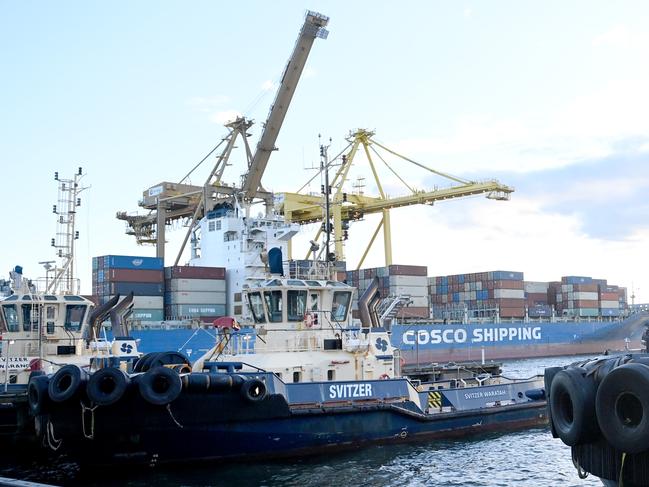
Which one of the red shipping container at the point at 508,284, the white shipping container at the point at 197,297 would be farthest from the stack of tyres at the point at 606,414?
the red shipping container at the point at 508,284

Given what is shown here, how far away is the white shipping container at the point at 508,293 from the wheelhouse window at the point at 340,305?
123ft

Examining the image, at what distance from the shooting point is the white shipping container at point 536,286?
6131 centimetres

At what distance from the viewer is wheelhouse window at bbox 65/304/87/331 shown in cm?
1719

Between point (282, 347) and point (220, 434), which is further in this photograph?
point (282, 347)

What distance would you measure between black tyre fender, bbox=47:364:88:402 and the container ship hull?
73.1 feet

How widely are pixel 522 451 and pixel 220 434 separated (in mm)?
6662

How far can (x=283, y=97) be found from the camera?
40469 mm

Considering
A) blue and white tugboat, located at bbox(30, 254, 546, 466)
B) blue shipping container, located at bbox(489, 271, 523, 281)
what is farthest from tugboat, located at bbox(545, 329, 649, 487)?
blue shipping container, located at bbox(489, 271, 523, 281)

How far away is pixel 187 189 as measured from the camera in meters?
47.4

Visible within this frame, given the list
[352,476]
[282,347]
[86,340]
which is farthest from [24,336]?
[352,476]

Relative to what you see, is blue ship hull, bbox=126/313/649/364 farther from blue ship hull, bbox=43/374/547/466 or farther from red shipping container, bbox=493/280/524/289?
blue ship hull, bbox=43/374/547/466

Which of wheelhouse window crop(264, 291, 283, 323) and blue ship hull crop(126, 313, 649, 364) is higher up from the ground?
wheelhouse window crop(264, 291, 283, 323)

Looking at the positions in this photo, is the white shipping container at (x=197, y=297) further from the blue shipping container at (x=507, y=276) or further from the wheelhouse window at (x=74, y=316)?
the blue shipping container at (x=507, y=276)

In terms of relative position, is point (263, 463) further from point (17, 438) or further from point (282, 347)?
point (17, 438)
